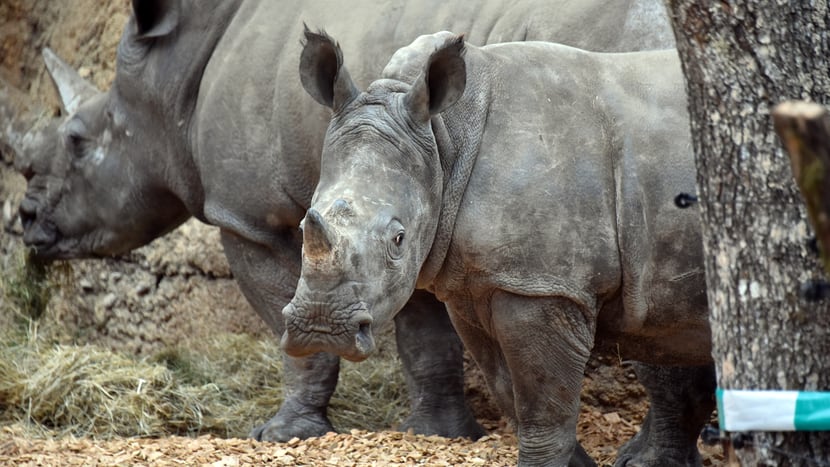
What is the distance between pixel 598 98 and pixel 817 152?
87.8 inches

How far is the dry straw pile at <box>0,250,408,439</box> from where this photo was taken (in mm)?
7426

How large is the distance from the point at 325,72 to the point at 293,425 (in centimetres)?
249

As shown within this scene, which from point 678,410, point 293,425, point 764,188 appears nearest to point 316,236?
point 764,188

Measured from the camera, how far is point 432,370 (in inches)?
281

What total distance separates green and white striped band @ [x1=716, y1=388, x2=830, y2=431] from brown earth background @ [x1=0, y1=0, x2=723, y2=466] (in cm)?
251

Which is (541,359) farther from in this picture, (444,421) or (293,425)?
(293,425)

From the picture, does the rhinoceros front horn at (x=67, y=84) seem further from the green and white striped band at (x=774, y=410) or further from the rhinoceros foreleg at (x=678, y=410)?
the green and white striped band at (x=774, y=410)

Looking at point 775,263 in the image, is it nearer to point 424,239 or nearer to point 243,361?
point 424,239

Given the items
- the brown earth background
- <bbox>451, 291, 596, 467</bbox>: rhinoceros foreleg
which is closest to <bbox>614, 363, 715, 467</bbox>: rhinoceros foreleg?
the brown earth background

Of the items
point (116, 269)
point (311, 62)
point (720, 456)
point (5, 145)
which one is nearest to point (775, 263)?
point (311, 62)

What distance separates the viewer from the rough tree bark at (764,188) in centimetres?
364

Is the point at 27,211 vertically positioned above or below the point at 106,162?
below

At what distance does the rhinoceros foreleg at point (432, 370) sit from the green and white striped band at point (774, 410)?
3.34 meters

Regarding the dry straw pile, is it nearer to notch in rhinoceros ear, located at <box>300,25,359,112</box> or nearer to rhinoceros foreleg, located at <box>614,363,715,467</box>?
rhinoceros foreleg, located at <box>614,363,715,467</box>
